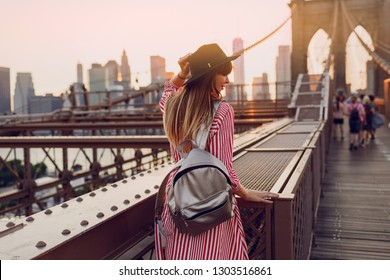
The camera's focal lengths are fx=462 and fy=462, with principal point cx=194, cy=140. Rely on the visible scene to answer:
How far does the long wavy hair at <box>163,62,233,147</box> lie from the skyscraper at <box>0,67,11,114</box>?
2684 millimetres

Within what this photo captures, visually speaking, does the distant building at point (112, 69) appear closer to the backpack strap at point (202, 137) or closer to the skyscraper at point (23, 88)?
the skyscraper at point (23, 88)

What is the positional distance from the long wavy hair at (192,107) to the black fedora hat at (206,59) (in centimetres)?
3

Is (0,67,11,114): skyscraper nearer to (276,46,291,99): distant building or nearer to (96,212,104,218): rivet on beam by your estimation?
(96,212,104,218): rivet on beam

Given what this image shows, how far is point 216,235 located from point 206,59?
31.2 inches

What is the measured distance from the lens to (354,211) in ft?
18.6

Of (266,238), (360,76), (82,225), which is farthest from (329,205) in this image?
(360,76)

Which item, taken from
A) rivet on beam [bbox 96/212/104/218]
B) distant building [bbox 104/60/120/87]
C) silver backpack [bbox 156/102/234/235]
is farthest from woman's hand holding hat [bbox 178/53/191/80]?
distant building [bbox 104/60/120/87]

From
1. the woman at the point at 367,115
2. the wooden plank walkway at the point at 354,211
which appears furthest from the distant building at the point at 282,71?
the wooden plank walkway at the point at 354,211

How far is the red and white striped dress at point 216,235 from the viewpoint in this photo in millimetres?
2021

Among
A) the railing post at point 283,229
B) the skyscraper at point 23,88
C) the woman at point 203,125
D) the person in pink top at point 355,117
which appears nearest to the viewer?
the woman at point 203,125

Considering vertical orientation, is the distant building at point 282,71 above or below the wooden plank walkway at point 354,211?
above

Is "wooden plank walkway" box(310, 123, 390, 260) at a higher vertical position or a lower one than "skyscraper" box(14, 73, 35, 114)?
lower

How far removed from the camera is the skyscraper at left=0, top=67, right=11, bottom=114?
4.23 meters

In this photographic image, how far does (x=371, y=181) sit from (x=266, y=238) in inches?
216
